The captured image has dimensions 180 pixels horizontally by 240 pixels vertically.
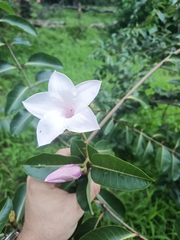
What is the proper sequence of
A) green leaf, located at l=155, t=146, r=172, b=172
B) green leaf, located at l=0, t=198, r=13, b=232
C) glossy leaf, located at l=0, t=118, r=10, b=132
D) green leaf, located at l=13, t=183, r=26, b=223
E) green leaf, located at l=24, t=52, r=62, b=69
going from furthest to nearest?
glossy leaf, located at l=0, t=118, r=10, b=132 < green leaf, located at l=155, t=146, r=172, b=172 < green leaf, located at l=24, t=52, r=62, b=69 < green leaf, located at l=13, t=183, r=26, b=223 < green leaf, located at l=0, t=198, r=13, b=232

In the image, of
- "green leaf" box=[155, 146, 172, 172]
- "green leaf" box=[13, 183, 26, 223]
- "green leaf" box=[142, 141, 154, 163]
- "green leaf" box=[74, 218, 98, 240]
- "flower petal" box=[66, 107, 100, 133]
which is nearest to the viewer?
"flower petal" box=[66, 107, 100, 133]

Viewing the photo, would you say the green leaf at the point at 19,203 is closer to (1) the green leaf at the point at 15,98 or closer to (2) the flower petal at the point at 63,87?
(1) the green leaf at the point at 15,98

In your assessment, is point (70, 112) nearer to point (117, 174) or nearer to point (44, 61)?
point (117, 174)

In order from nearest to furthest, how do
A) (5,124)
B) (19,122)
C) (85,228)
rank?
(85,228) < (19,122) < (5,124)

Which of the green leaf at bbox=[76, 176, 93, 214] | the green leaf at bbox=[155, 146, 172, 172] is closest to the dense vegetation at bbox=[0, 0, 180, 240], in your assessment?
the green leaf at bbox=[155, 146, 172, 172]

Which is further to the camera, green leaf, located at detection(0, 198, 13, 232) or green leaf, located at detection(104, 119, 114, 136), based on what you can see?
green leaf, located at detection(104, 119, 114, 136)

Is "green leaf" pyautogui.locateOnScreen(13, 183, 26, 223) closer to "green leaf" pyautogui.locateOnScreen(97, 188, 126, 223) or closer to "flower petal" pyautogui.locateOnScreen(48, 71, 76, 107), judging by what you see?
"green leaf" pyautogui.locateOnScreen(97, 188, 126, 223)

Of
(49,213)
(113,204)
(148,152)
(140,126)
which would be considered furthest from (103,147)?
(140,126)

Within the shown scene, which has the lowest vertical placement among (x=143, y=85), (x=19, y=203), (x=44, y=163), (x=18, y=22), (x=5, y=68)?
(x=19, y=203)

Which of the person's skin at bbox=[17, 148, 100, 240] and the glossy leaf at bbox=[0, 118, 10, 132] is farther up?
the person's skin at bbox=[17, 148, 100, 240]
